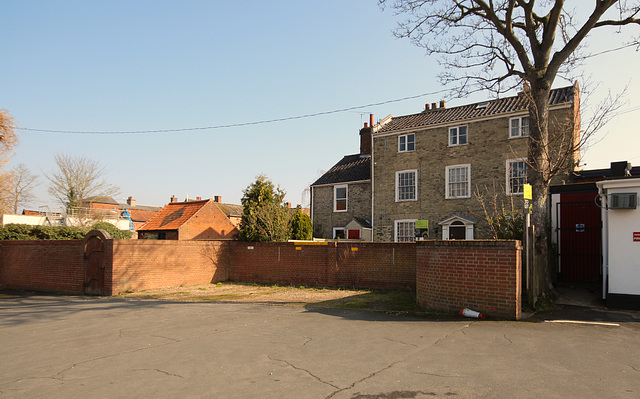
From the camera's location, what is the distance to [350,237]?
2878cm

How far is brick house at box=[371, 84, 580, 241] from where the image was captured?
22922 millimetres

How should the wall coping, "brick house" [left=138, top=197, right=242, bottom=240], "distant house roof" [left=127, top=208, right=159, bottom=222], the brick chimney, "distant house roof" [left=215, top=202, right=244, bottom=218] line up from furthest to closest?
"distant house roof" [left=127, top=208, right=159, bottom=222]
"distant house roof" [left=215, top=202, right=244, bottom=218]
the brick chimney
"brick house" [left=138, top=197, right=242, bottom=240]
the wall coping

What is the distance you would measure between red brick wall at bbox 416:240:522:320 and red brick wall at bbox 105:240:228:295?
41.1 feet

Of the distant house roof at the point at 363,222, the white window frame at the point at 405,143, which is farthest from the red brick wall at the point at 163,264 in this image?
the white window frame at the point at 405,143

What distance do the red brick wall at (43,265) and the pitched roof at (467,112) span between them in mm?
18386

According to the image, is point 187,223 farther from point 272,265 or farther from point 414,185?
point 414,185

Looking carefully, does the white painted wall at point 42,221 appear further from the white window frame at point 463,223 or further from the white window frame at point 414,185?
the white window frame at point 463,223

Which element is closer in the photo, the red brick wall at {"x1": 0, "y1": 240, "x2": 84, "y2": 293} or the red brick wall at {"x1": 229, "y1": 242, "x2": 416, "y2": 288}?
the red brick wall at {"x1": 229, "y1": 242, "x2": 416, "y2": 288}

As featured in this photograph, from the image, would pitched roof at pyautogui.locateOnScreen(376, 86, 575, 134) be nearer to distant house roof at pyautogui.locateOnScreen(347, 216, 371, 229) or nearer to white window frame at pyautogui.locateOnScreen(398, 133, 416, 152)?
white window frame at pyautogui.locateOnScreen(398, 133, 416, 152)

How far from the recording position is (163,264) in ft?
63.5

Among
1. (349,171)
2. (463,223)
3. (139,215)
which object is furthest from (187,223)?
(139,215)

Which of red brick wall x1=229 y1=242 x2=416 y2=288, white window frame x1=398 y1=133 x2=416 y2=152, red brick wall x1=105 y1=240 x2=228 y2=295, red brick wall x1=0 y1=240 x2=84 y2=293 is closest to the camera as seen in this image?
red brick wall x1=229 y1=242 x2=416 y2=288

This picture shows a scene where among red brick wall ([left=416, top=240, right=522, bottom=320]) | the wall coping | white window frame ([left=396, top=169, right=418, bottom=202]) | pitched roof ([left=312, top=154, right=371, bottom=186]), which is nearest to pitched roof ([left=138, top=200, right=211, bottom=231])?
pitched roof ([left=312, top=154, right=371, bottom=186])

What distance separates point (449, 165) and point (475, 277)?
16183 millimetres
